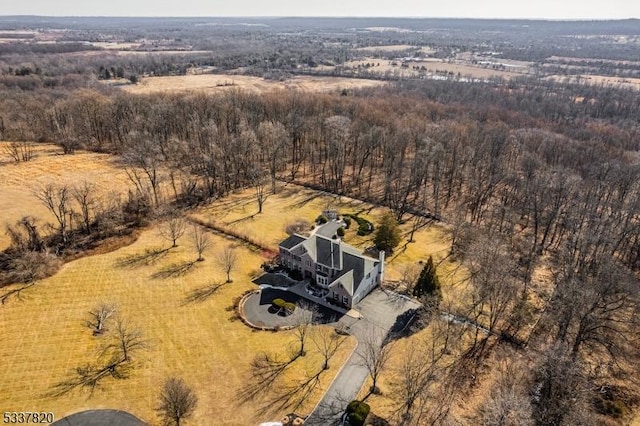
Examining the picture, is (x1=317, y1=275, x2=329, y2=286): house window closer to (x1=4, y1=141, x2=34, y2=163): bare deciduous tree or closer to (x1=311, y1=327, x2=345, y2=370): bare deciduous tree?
(x1=311, y1=327, x2=345, y2=370): bare deciduous tree

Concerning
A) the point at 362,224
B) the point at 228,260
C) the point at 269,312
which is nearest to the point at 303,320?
the point at 269,312

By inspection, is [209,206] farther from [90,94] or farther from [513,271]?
[90,94]

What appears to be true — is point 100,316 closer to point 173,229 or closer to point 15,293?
point 15,293

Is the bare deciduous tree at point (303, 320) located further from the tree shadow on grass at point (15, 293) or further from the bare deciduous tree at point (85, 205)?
the bare deciduous tree at point (85, 205)

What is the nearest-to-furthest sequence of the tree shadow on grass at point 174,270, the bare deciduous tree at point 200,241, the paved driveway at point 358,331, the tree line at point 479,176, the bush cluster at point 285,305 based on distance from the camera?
1. the paved driveway at point 358,331
2. the tree line at point 479,176
3. the bush cluster at point 285,305
4. the tree shadow on grass at point 174,270
5. the bare deciduous tree at point 200,241

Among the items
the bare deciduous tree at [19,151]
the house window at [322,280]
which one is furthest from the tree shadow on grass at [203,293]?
the bare deciduous tree at [19,151]

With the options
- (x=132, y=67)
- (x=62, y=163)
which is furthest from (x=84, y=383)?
(x=132, y=67)
